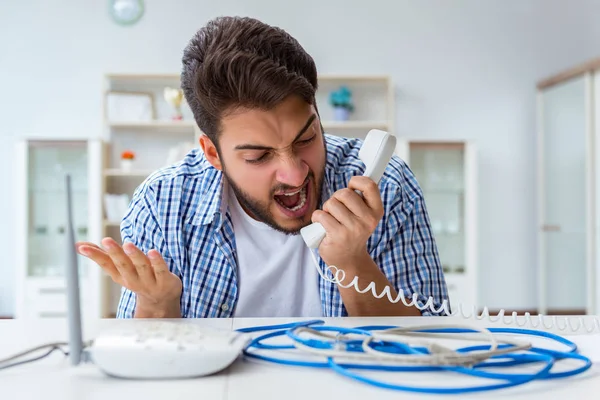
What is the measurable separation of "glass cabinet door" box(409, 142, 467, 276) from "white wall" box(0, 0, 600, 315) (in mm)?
336

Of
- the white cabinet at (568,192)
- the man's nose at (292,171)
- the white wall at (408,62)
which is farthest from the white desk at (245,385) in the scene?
the white wall at (408,62)

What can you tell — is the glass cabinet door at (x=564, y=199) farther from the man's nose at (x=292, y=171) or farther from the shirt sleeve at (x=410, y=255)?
Answer: the man's nose at (x=292, y=171)

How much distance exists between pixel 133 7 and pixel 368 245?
12.3 feet

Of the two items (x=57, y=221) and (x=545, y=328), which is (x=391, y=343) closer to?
(x=545, y=328)

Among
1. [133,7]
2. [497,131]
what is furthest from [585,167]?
[133,7]

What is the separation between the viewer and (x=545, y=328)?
975mm

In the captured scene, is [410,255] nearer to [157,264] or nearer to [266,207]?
[266,207]

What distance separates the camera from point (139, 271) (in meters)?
1.09

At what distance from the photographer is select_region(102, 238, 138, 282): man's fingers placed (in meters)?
1.04

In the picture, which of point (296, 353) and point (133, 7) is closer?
point (296, 353)

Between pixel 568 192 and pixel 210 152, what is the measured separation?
11.2 ft

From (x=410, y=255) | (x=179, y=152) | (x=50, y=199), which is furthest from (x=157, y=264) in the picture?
(x=50, y=199)

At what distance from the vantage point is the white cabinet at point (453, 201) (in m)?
4.47

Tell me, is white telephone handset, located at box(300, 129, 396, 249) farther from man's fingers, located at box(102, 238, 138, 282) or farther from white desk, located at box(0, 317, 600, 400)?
white desk, located at box(0, 317, 600, 400)
